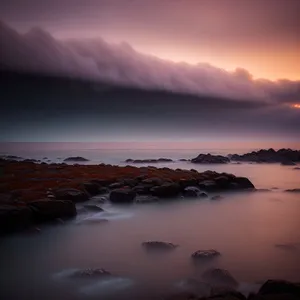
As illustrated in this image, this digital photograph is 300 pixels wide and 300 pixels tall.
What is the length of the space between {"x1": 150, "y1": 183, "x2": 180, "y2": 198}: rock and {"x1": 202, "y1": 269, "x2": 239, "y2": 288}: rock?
405 centimetres

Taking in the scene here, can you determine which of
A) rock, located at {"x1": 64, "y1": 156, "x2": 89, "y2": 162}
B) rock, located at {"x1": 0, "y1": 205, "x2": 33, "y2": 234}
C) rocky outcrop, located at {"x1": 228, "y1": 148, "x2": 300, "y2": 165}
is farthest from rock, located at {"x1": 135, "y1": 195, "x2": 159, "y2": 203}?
rocky outcrop, located at {"x1": 228, "y1": 148, "x2": 300, "y2": 165}

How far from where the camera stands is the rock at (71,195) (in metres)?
5.66

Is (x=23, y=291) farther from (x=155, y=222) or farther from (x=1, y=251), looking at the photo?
(x=155, y=222)

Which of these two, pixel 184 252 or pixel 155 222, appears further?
pixel 155 222

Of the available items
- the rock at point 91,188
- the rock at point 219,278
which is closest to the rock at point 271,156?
the rock at point 91,188

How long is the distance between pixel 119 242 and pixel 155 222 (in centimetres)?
109

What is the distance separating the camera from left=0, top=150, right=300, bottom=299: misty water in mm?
2730

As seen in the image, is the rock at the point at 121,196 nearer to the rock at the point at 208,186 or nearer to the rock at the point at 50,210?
the rock at the point at 50,210

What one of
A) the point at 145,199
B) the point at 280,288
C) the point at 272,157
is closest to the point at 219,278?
the point at 280,288

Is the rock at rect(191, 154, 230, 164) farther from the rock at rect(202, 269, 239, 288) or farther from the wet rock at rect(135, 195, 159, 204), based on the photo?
the rock at rect(202, 269, 239, 288)

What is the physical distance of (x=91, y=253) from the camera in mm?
3602

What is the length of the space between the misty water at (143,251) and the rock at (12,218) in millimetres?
167

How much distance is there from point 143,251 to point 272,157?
17.8 m

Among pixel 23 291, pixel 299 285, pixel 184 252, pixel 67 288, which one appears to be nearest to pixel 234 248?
pixel 184 252
